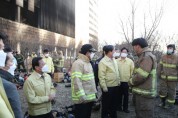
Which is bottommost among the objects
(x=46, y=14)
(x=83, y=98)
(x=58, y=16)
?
(x=83, y=98)

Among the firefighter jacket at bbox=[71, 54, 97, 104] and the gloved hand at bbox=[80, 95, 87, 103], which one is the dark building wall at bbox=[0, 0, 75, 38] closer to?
the firefighter jacket at bbox=[71, 54, 97, 104]

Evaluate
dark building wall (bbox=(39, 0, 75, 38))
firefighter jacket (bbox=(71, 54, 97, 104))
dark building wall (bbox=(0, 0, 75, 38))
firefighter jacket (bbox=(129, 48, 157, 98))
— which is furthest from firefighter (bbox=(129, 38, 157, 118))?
dark building wall (bbox=(39, 0, 75, 38))

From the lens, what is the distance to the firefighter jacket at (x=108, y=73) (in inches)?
291

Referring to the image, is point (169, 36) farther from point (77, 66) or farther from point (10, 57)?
point (10, 57)

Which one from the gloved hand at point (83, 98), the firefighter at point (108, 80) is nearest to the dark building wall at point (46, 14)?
the firefighter at point (108, 80)

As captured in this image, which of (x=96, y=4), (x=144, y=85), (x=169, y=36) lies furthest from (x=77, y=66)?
(x=96, y=4)

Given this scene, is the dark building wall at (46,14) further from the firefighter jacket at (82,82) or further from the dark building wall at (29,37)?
the firefighter jacket at (82,82)

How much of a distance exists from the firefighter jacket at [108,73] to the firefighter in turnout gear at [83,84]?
1424mm

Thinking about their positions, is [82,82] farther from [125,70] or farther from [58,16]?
[58,16]

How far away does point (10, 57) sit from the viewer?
410 centimetres

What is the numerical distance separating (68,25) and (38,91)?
1767 inches

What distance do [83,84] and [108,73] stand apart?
5.98 feet

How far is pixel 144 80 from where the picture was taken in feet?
18.9

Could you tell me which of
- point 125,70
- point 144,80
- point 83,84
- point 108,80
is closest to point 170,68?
point 125,70
